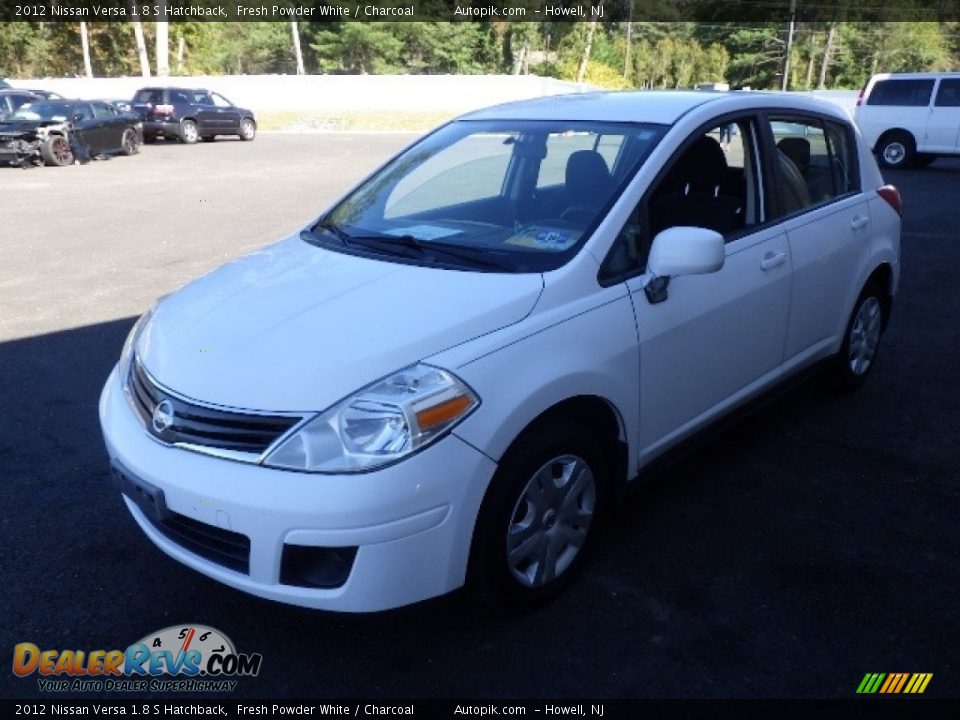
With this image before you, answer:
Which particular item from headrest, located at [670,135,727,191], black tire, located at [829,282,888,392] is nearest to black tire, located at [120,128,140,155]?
black tire, located at [829,282,888,392]

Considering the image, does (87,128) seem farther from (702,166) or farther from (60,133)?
(702,166)

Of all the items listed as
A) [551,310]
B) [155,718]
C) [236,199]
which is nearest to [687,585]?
[551,310]

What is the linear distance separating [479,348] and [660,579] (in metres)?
1.28

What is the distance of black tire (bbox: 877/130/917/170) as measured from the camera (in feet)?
61.5

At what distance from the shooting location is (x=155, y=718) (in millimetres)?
2641

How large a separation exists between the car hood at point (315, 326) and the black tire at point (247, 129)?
24989 millimetres

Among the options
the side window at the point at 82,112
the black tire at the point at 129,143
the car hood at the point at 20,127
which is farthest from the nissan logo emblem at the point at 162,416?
the black tire at the point at 129,143

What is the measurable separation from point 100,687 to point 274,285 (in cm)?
150

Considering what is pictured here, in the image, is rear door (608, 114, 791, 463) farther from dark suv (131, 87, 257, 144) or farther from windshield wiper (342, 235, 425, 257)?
dark suv (131, 87, 257, 144)

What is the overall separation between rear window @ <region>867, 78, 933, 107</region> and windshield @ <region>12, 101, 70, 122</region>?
58.9 ft

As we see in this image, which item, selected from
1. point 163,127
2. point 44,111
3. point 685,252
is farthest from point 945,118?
point 163,127

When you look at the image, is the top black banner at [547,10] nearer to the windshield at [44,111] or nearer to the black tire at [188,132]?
the black tire at [188,132]

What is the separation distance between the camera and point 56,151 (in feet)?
60.8

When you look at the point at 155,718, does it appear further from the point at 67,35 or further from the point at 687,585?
the point at 67,35
